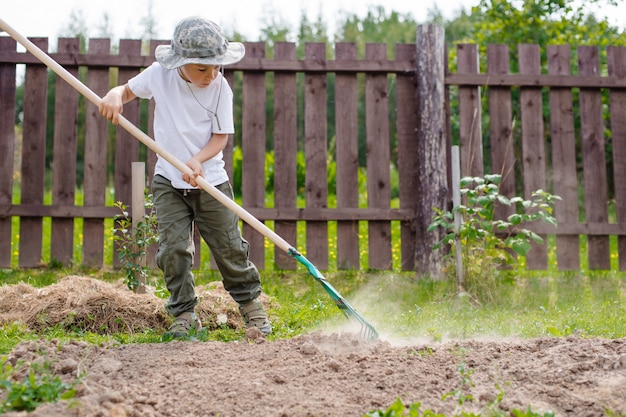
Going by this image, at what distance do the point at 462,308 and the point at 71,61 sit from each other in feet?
11.5

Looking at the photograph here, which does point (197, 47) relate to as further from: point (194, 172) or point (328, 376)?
point (328, 376)

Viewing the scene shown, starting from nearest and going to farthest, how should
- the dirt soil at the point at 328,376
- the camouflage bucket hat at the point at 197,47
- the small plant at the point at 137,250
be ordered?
the dirt soil at the point at 328,376
the camouflage bucket hat at the point at 197,47
the small plant at the point at 137,250

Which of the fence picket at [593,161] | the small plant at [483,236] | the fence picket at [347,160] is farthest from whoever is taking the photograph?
the fence picket at [593,161]

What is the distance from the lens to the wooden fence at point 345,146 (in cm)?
555

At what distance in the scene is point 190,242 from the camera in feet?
11.9

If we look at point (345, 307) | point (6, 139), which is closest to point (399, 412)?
point (345, 307)

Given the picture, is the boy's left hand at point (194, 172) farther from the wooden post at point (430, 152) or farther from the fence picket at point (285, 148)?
the wooden post at point (430, 152)

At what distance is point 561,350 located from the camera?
2.90 meters

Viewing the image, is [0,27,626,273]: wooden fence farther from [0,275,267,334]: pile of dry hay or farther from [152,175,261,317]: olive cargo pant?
[152,175,261,317]: olive cargo pant

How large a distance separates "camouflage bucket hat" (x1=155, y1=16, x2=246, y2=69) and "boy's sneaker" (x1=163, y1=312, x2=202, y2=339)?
1.24 metres

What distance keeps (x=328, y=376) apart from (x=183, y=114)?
5.38 ft

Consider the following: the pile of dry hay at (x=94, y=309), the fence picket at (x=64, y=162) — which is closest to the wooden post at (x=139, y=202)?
the pile of dry hay at (x=94, y=309)

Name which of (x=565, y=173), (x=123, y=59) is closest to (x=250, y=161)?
(x=123, y=59)

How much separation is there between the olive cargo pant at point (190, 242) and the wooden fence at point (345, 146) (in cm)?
182
